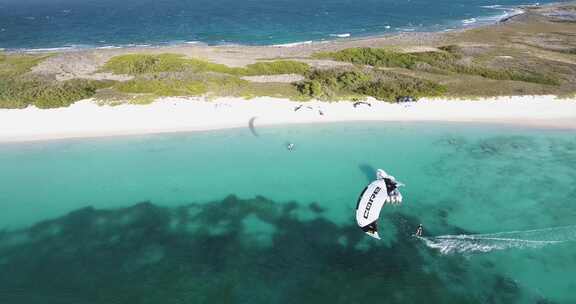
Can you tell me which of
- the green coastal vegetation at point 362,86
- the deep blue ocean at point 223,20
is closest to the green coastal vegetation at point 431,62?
Result: the green coastal vegetation at point 362,86

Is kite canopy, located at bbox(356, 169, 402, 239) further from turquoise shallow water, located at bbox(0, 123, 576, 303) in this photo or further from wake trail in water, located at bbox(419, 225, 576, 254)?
wake trail in water, located at bbox(419, 225, 576, 254)

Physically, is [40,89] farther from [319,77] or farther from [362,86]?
[362,86]

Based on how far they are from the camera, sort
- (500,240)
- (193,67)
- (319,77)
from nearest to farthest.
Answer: (500,240)
(319,77)
(193,67)

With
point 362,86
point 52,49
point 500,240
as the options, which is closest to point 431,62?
point 362,86

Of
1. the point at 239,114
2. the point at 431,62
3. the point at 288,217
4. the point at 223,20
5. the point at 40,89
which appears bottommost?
the point at 288,217

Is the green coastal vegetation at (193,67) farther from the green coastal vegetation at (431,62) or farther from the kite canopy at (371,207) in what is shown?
the kite canopy at (371,207)

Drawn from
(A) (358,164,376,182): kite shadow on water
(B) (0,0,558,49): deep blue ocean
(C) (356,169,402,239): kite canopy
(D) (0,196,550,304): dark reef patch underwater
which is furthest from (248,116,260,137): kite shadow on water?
(B) (0,0,558,49): deep blue ocean
